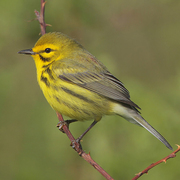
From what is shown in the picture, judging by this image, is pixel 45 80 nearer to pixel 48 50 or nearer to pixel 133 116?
pixel 48 50

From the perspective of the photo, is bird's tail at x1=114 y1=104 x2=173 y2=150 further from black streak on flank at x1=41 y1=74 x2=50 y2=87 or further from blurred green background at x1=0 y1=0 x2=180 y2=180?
black streak on flank at x1=41 y1=74 x2=50 y2=87

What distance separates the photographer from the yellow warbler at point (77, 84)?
4.02 meters

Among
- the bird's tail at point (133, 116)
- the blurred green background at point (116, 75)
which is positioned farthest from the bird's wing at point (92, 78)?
the blurred green background at point (116, 75)

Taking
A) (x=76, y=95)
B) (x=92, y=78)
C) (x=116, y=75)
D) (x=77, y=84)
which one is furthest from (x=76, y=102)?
(x=116, y=75)

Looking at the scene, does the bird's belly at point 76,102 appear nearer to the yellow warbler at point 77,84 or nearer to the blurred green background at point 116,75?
the yellow warbler at point 77,84

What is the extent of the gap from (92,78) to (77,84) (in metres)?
0.25

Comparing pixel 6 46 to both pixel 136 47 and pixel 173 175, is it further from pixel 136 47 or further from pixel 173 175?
pixel 173 175

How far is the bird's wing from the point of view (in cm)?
419

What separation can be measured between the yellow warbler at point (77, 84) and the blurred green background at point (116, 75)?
259 millimetres

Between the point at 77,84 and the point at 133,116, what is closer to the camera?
the point at 133,116

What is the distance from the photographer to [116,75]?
4852mm

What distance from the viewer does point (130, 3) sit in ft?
18.3

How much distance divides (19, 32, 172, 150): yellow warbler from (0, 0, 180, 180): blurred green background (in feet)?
0.85

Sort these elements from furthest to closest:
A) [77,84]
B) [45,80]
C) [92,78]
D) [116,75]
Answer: [116,75] → [92,78] → [77,84] → [45,80]
